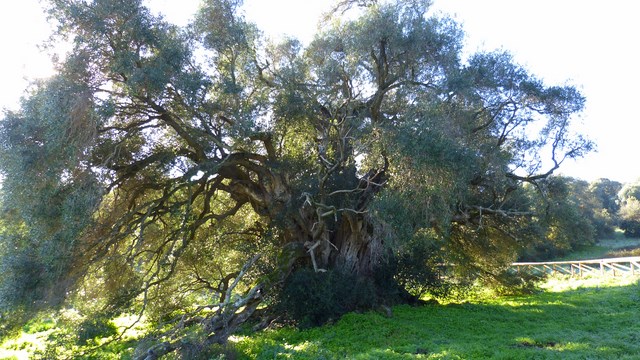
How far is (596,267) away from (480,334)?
48.9ft

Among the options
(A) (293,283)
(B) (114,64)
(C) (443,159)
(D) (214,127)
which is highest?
(B) (114,64)

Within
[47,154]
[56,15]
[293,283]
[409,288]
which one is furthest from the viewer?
[409,288]

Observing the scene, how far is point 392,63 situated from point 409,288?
7650 millimetres

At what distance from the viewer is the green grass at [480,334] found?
933 centimetres

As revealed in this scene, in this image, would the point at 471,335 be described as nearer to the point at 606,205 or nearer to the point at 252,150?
the point at 252,150

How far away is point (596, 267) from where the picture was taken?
23.0 meters

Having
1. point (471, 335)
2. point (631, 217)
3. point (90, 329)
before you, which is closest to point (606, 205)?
point (631, 217)

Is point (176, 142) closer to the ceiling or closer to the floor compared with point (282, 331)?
closer to the ceiling

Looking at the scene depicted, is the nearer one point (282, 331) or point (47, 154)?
point (47, 154)

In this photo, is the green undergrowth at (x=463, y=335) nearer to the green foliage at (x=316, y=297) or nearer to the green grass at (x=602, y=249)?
the green foliage at (x=316, y=297)

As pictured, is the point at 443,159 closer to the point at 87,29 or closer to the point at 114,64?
the point at 114,64

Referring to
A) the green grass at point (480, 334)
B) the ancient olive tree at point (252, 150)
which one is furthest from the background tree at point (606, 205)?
the ancient olive tree at point (252, 150)

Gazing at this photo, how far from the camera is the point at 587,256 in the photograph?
37312 millimetres

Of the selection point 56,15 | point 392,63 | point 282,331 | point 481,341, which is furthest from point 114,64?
point 481,341
